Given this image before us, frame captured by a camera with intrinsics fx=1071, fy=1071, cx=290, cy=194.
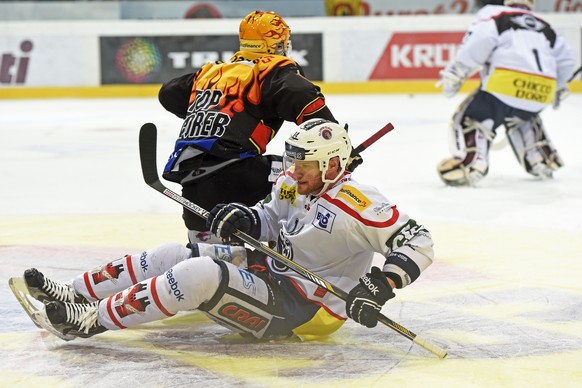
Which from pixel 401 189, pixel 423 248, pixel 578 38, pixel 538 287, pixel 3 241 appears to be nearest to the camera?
pixel 423 248

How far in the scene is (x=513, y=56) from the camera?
312 inches

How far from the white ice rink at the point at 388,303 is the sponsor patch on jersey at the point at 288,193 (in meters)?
0.50

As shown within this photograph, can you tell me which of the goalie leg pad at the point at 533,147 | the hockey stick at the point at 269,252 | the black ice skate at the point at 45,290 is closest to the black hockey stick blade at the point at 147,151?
the hockey stick at the point at 269,252

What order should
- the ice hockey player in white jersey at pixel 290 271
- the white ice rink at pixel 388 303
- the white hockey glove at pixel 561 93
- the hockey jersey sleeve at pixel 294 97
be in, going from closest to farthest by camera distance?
1. the white ice rink at pixel 388 303
2. the ice hockey player in white jersey at pixel 290 271
3. the hockey jersey sleeve at pixel 294 97
4. the white hockey glove at pixel 561 93

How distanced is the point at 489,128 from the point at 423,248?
4760 millimetres

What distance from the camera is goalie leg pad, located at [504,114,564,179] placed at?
8.21 metres

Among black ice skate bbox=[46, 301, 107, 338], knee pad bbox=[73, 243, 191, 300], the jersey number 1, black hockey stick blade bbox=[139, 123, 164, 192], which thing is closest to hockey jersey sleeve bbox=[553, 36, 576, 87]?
the jersey number 1

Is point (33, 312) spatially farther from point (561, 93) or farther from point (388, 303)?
point (561, 93)

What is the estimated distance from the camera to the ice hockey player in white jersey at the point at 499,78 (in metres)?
7.93

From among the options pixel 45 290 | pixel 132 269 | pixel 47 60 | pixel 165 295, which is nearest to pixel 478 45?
pixel 132 269

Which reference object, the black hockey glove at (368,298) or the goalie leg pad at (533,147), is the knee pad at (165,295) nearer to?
the black hockey glove at (368,298)

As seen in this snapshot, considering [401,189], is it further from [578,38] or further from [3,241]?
[578,38]

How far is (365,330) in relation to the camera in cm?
376

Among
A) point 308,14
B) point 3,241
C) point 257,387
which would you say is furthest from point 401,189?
point 308,14
